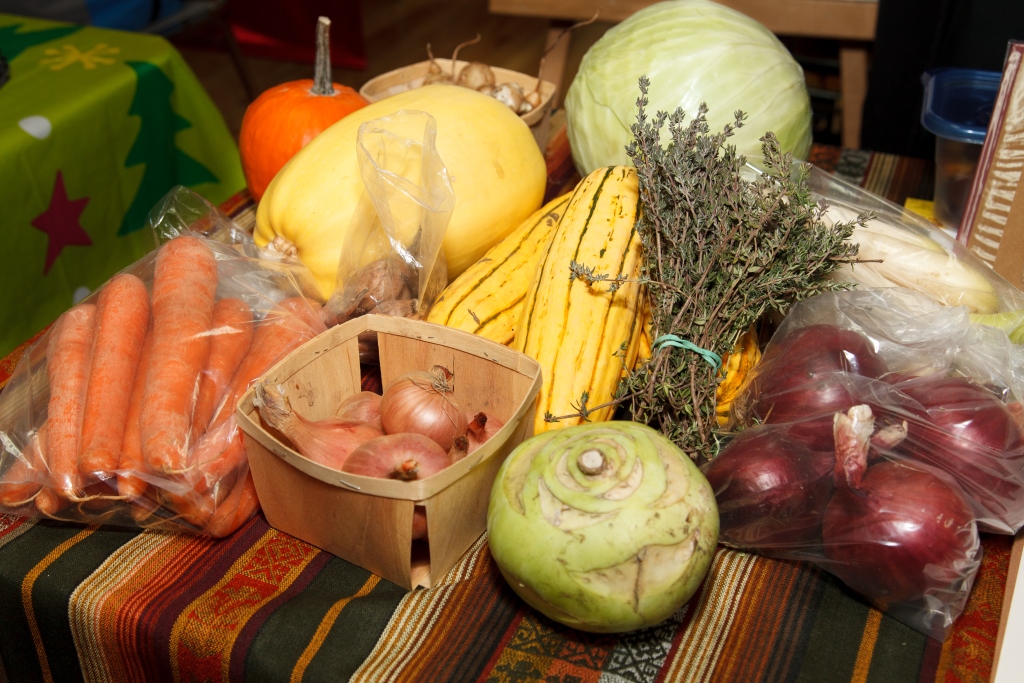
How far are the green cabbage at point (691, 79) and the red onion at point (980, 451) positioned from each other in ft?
2.09

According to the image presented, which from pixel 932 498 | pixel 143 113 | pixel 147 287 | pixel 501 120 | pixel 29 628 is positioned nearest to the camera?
pixel 932 498

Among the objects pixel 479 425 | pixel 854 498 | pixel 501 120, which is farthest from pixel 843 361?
pixel 501 120

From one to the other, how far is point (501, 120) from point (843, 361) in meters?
→ 0.69

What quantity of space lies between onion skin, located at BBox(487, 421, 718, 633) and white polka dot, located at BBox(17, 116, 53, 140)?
4.82ft

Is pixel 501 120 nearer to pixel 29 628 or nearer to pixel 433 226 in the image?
pixel 433 226

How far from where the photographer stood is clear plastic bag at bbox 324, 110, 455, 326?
3.63 ft

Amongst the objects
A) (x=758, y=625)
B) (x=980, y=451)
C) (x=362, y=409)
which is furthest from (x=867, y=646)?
(x=362, y=409)

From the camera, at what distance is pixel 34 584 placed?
82cm

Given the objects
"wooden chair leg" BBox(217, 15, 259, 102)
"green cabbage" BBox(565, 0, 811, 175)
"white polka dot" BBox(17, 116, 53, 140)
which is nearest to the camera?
"green cabbage" BBox(565, 0, 811, 175)

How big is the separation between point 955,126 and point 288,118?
1.18 m

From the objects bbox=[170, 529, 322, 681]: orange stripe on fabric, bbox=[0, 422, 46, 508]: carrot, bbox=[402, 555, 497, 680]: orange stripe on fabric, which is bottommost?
bbox=[402, 555, 497, 680]: orange stripe on fabric

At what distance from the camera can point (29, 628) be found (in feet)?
2.78

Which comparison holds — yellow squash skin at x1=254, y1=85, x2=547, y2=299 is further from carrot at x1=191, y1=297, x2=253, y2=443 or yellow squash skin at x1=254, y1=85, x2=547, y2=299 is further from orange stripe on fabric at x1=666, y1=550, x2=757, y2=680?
orange stripe on fabric at x1=666, y1=550, x2=757, y2=680

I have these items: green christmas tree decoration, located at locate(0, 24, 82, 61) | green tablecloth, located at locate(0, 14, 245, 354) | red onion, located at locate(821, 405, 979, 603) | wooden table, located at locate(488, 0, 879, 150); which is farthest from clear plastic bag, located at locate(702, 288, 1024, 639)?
green christmas tree decoration, located at locate(0, 24, 82, 61)
